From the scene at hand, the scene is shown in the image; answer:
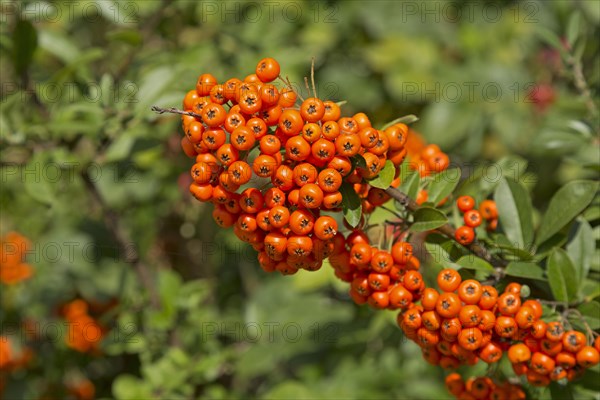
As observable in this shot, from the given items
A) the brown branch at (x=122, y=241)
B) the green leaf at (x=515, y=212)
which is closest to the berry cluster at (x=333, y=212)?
the green leaf at (x=515, y=212)

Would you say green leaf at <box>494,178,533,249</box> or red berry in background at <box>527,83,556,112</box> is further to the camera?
red berry in background at <box>527,83,556,112</box>

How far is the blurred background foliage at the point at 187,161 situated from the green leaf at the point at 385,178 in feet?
3.23

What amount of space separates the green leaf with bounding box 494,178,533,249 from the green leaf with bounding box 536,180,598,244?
2.5 inches

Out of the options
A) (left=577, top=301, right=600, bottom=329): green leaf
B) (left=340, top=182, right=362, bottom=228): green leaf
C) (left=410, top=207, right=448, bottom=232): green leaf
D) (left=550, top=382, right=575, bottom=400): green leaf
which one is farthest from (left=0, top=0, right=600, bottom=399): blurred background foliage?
(left=340, top=182, right=362, bottom=228): green leaf

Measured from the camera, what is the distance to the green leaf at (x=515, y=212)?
2.44 m

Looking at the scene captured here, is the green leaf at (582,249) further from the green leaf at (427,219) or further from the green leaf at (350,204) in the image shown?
the green leaf at (350,204)

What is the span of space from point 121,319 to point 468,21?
4.18 m

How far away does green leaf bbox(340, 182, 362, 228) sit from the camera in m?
1.98

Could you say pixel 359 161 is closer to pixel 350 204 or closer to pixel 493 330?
pixel 350 204

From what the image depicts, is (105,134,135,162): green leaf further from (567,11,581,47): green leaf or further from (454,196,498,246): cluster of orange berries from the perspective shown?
(567,11,581,47): green leaf

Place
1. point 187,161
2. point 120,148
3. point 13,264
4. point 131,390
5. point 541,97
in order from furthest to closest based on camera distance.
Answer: point 541,97 → point 187,161 → point 13,264 → point 131,390 → point 120,148

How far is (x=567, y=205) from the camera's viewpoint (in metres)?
2.38

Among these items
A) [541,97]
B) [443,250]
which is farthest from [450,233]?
[541,97]

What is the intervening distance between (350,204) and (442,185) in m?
0.46
